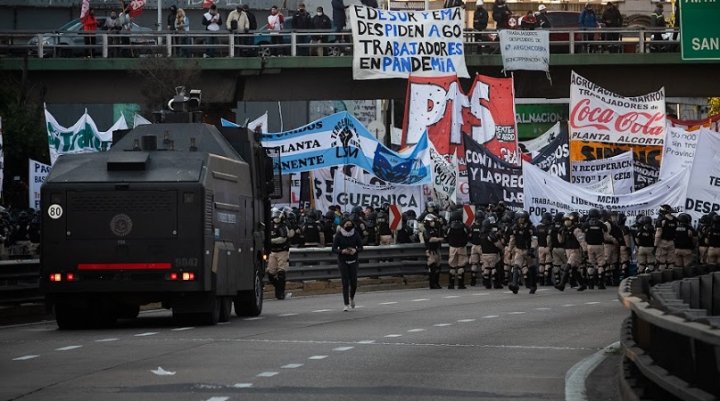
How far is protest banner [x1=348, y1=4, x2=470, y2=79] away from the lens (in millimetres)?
46719

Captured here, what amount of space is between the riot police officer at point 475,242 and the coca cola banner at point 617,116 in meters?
3.03

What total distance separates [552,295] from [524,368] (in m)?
17.6

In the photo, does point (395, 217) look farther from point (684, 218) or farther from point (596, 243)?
point (684, 218)

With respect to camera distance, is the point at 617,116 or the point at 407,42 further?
the point at 407,42

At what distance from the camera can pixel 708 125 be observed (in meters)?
42.7

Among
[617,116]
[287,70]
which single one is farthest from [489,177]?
[287,70]

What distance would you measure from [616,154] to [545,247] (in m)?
4.60

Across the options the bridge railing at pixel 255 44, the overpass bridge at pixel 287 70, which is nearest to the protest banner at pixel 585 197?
the bridge railing at pixel 255 44

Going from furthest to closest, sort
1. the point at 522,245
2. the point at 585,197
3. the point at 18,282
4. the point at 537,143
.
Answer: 1. the point at 537,143
2. the point at 585,197
3. the point at 522,245
4. the point at 18,282

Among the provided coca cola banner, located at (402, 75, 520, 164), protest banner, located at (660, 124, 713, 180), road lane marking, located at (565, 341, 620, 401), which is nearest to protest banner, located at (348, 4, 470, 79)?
coca cola banner, located at (402, 75, 520, 164)

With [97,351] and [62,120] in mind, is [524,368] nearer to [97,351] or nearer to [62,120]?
[97,351]

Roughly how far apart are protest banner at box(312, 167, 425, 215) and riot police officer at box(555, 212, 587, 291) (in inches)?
189

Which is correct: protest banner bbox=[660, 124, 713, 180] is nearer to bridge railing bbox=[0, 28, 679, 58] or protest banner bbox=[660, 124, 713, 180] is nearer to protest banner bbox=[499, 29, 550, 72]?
protest banner bbox=[499, 29, 550, 72]

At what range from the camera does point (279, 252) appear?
34.3 metres
